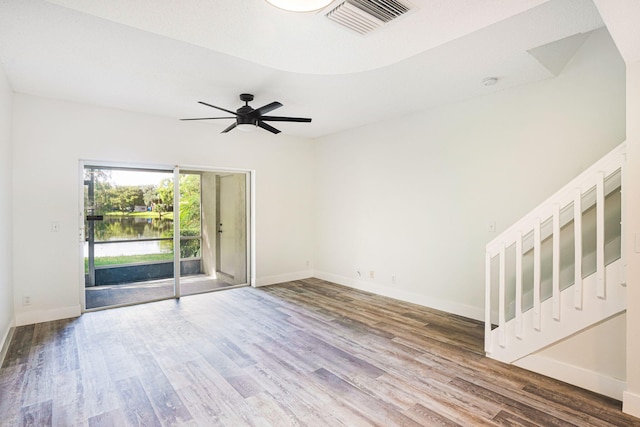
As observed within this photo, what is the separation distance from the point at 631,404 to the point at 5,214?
5739 mm

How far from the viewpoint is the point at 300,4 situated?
1.75 metres

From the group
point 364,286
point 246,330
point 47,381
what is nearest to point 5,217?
point 47,381

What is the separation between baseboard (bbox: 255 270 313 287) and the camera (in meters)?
5.90

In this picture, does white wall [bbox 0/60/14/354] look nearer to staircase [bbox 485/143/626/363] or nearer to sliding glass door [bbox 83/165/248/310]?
sliding glass door [bbox 83/165/248/310]

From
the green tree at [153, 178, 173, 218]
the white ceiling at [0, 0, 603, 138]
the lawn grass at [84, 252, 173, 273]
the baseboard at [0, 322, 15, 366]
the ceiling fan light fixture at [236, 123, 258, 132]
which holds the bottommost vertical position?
the baseboard at [0, 322, 15, 366]

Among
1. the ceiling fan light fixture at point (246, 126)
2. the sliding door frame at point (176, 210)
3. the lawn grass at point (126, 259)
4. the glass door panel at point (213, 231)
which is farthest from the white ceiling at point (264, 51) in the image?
the lawn grass at point (126, 259)

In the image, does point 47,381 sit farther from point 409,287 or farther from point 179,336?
A: point 409,287

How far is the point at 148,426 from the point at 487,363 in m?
2.74

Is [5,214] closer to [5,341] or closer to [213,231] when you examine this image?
[5,341]

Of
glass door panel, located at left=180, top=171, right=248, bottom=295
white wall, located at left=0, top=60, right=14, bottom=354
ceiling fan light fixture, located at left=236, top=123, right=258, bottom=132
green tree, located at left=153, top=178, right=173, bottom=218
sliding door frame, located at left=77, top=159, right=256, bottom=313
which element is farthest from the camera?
glass door panel, located at left=180, top=171, right=248, bottom=295

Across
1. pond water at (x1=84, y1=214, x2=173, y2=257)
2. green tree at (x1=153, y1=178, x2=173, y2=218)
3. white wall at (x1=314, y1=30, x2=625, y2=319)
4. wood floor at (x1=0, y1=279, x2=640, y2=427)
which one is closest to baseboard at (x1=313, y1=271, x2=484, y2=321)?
white wall at (x1=314, y1=30, x2=625, y2=319)

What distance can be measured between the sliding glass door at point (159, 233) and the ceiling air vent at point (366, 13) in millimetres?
3869

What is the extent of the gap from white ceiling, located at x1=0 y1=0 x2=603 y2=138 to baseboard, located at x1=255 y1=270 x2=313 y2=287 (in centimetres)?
304

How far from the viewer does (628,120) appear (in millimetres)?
2236
